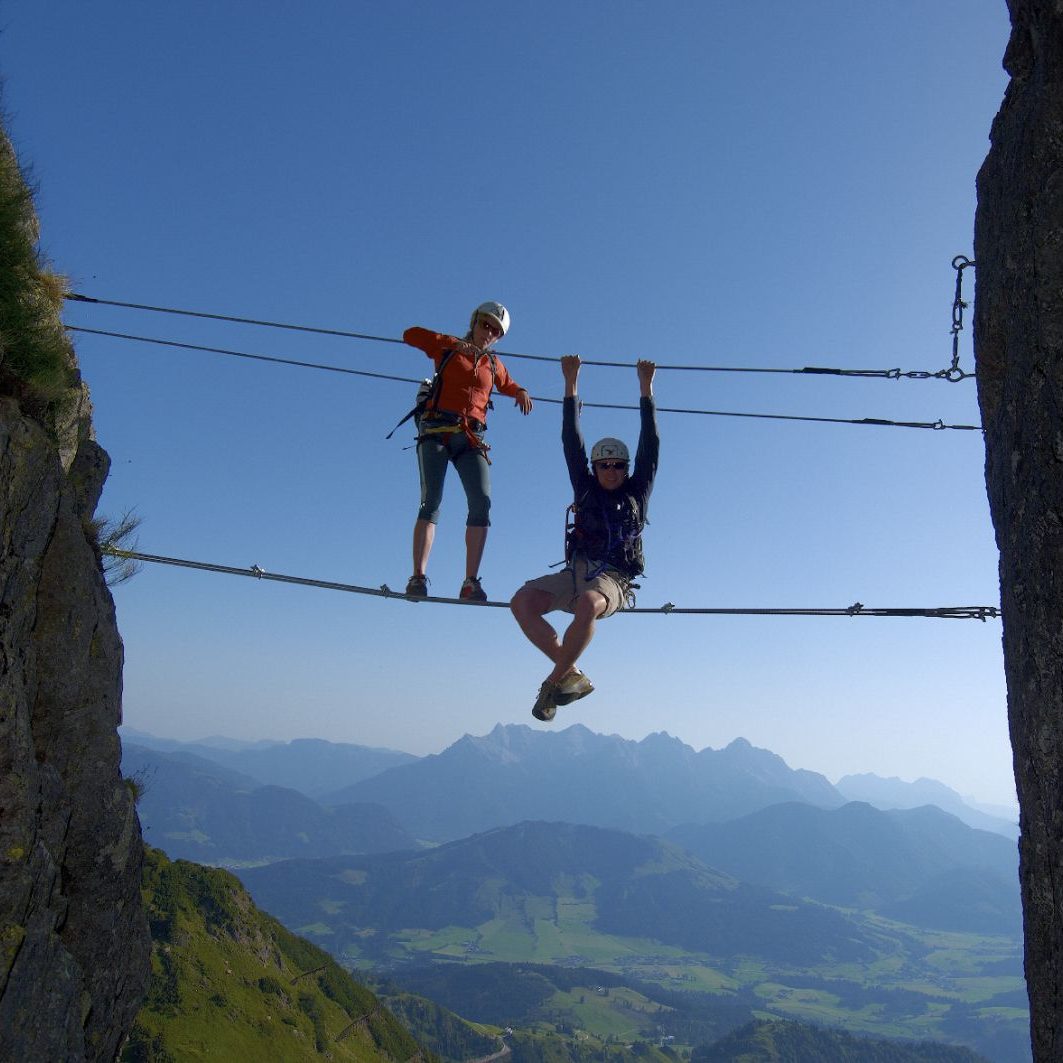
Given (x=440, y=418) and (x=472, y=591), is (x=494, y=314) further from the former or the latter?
(x=472, y=591)

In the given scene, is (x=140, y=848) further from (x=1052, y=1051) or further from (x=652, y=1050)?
(x=652, y=1050)

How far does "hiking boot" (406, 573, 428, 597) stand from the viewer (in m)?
10.3

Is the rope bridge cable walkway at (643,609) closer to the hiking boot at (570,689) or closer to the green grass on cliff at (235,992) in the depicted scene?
the hiking boot at (570,689)

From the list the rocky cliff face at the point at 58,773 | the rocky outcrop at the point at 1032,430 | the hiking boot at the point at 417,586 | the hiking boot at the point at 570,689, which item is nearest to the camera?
the rocky outcrop at the point at 1032,430

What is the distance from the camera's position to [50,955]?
7941 millimetres

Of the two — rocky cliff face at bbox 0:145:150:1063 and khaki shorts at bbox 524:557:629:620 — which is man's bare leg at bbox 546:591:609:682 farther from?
rocky cliff face at bbox 0:145:150:1063

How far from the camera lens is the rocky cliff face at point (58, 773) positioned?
7500 mm

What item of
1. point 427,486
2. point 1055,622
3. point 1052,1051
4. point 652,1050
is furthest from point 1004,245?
point 652,1050

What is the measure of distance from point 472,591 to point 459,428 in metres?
2.14

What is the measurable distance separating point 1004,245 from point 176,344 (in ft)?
36.4

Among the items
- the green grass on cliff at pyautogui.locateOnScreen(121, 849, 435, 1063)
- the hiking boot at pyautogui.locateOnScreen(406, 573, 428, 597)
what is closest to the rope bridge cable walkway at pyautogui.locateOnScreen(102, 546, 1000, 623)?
the hiking boot at pyautogui.locateOnScreen(406, 573, 428, 597)

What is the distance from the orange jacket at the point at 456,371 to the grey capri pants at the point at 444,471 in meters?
0.38

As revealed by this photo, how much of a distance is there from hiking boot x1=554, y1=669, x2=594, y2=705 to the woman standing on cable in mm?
1824

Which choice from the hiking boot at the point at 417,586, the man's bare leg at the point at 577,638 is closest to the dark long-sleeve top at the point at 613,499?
the man's bare leg at the point at 577,638
